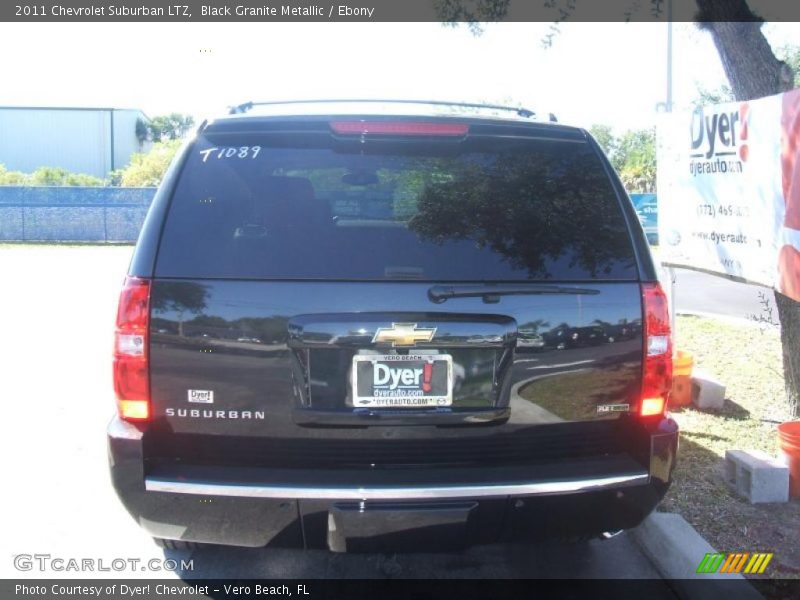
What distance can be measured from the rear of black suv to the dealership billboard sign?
2033 millimetres

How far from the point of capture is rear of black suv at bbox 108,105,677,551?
2842 mm

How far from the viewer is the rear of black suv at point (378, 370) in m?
2.84

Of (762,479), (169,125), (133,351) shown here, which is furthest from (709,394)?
(169,125)

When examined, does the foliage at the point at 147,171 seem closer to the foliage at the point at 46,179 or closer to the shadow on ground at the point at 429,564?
the foliage at the point at 46,179

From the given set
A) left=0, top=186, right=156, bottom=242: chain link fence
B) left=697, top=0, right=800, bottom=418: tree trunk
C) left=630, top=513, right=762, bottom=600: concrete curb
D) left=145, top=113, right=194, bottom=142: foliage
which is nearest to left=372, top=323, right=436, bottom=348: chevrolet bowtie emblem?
left=630, top=513, right=762, bottom=600: concrete curb

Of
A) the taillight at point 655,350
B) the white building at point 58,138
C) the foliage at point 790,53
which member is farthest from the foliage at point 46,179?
the taillight at point 655,350

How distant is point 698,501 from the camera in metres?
4.41

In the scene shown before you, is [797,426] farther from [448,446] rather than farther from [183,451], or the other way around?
[183,451]

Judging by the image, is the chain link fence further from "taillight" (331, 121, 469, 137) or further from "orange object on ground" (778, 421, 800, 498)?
"taillight" (331, 121, 469, 137)

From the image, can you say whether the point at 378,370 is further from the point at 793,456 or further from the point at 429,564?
the point at 793,456

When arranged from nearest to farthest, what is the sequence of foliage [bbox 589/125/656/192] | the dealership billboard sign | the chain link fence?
the dealership billboard sign → the chain link fence → foliage [bbox 589/125/656/192]

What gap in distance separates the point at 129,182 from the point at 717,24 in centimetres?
4156

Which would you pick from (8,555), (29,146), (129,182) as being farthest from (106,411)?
(29,146)

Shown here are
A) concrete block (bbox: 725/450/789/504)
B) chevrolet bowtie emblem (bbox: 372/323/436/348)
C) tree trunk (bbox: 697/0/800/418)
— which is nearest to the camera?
chevrolet bowtie emblem (bbox: 372/323/436/348)
